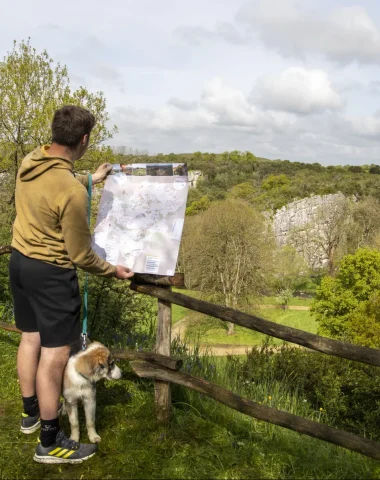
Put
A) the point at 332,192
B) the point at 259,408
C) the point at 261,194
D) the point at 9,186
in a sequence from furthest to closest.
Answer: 1. the point at 261,194
2. the point at 332,192
3. the point at 9,186
4. the point at 259,408

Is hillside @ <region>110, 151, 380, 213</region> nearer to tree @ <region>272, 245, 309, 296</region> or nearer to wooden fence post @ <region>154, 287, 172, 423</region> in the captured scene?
tree @ <region>272, 245, 309, 296</region>

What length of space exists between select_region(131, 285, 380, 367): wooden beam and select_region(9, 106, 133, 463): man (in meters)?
0.64

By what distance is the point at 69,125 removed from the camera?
2.88 m

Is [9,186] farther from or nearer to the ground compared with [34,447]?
farther from the ground

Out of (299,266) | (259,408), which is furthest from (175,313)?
(259,408)

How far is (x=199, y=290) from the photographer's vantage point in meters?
37.8

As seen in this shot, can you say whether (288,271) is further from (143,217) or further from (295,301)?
(143,217)

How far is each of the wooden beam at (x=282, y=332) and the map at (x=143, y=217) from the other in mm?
270

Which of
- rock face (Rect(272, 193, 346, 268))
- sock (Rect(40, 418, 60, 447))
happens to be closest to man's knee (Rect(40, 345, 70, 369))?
sock (Rect(40, 418, 60, 447))

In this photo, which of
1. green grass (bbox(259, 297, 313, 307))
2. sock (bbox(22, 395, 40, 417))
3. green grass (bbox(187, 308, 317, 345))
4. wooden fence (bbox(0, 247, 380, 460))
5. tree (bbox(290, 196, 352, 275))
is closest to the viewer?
wooden fence (bbox(0, 247, 380, 460))

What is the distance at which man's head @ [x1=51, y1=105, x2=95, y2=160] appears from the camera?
2881mm

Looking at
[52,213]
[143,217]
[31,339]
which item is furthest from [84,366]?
[143,217]

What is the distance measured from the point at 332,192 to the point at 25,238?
263 feet

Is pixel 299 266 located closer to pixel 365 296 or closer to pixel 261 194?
pixel 365 296
